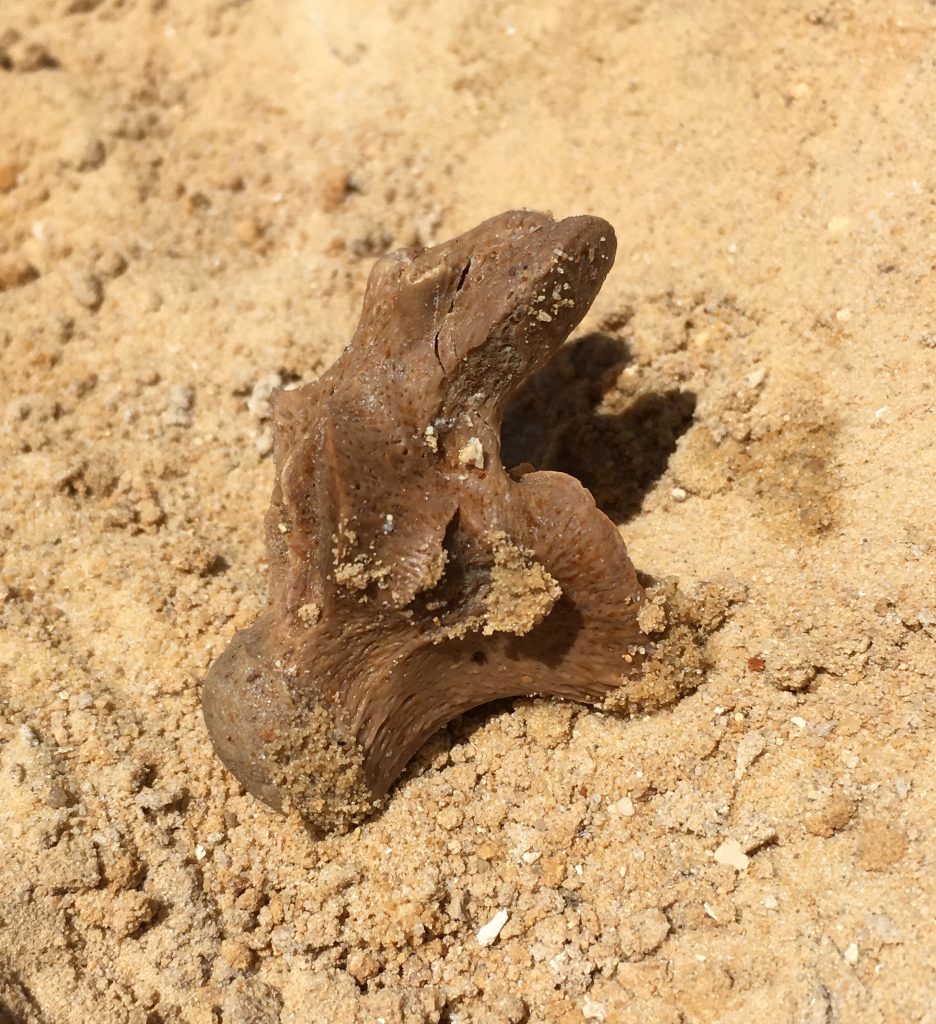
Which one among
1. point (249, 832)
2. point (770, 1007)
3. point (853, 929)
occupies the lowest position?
point (249, 832)

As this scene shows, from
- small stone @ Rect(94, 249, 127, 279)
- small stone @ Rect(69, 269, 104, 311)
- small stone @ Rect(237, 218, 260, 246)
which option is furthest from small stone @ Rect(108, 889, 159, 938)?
small stone @ Rect(237, 218, 260, 246)

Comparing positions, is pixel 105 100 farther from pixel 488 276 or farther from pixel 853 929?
pixel 853 929

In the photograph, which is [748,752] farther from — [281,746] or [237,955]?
[237,955]

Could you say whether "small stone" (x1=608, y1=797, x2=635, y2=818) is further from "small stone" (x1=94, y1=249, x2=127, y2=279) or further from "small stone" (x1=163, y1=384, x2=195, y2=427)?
"small stone" (x1=94, y1=249, x2=127, y2=279)

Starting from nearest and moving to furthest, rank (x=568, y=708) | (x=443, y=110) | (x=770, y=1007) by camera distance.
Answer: (x=770, y=1007)
(x=568, y=708)
(x=443, y=110)

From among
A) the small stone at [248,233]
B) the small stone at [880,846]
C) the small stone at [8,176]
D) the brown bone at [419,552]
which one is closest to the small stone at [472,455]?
→ the brown bone at [419,552]

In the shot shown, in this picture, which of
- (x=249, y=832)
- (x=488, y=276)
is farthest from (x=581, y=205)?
(x=249, y=832)

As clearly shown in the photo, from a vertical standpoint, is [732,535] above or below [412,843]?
above
